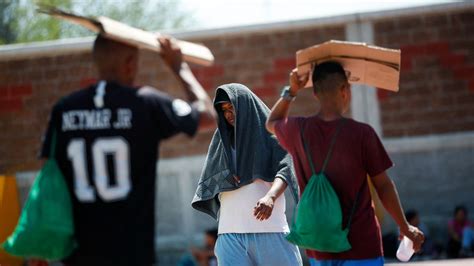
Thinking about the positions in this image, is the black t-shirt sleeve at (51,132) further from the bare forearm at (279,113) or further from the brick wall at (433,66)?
the brick wall at (433,66)

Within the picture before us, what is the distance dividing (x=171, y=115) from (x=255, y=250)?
2150 mm

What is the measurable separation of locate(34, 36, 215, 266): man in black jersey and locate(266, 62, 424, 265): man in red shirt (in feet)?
3.95

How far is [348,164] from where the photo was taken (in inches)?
230

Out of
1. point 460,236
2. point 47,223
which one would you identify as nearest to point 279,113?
point 47,223

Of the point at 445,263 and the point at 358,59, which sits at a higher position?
the point at 358,59

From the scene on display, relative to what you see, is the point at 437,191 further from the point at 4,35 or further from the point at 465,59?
the point at 4,35

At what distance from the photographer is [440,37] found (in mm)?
13906

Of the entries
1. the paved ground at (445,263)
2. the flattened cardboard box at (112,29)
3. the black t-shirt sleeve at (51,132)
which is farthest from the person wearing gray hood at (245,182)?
the paved ground at (445,263)

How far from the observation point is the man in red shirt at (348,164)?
5.86 meters

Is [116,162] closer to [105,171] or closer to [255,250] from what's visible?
[105,171]

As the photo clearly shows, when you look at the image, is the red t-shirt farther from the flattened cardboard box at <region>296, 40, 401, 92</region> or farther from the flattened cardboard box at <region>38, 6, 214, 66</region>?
the flattened cardboard box at <region>38, 6, 214, 66</region>

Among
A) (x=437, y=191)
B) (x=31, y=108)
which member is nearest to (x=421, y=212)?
(x=437, y=191)

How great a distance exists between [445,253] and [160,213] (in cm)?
361

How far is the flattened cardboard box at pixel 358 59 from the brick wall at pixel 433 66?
7.38 meters
